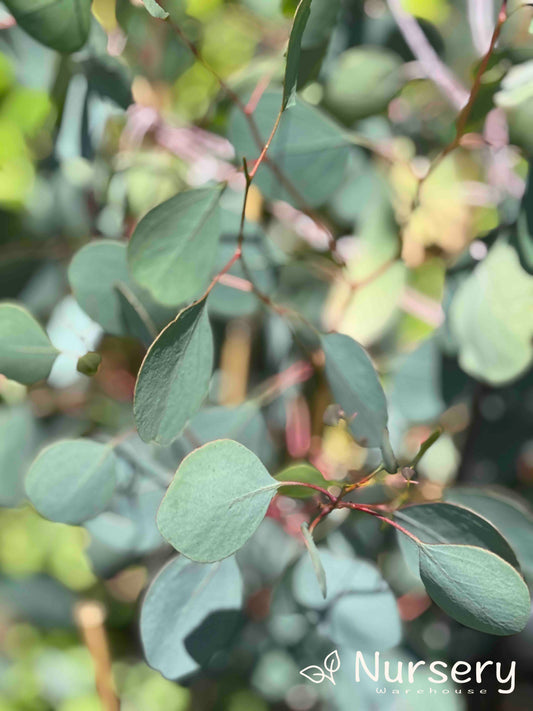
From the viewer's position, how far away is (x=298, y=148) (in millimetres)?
428

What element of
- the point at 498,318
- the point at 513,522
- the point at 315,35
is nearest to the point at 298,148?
the point at 315,35

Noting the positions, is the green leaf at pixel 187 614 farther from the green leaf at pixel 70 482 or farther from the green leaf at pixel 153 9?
the green leaf at pixel 153 9

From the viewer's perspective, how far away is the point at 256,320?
621 mm

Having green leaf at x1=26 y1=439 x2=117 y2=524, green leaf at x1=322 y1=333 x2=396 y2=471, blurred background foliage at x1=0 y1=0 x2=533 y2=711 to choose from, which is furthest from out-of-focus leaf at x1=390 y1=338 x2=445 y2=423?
green leaf at x1=26 y1=439 x2=117 y2=524

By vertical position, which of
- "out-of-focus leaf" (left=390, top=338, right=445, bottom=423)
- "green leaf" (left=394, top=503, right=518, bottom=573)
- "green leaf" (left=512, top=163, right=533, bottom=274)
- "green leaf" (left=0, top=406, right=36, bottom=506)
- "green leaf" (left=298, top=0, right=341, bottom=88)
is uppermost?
"green leaf" (left=298, top=0, right=341, bottom=88)

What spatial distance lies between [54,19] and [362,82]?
8.0 inches

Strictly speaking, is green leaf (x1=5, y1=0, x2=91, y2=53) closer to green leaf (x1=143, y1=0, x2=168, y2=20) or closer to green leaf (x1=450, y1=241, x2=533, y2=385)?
green leaf (x1=143, y1=0, x2=168, y2=20)

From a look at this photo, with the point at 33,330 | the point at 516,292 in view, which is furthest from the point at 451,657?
the point at 33,330

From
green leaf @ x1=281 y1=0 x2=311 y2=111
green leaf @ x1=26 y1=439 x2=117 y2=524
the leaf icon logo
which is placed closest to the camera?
green leaf @ x1=281 y1=0 x2=311 y2=111

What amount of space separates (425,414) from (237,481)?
0.24 m

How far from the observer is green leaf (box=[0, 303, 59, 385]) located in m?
0.34

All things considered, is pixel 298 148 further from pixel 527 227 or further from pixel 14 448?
pixel 14 448

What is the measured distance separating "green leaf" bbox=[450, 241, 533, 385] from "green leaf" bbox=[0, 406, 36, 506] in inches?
13.4

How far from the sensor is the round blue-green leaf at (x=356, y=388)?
356 mm
